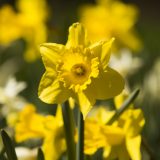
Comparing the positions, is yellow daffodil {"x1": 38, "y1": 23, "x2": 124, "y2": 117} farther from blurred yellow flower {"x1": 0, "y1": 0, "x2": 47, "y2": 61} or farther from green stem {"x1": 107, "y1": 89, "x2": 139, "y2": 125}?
blurred yellow flower {"x1": 0, "y1": 0, "x2": 47, "y2": 61}

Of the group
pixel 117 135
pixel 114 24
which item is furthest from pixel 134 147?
pixel 114 24

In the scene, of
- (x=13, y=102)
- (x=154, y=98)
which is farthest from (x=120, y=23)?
(x=13, y=102)

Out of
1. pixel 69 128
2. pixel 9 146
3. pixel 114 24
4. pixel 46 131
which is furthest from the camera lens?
pixel 114 24

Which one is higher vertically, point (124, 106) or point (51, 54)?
point (51, 54)

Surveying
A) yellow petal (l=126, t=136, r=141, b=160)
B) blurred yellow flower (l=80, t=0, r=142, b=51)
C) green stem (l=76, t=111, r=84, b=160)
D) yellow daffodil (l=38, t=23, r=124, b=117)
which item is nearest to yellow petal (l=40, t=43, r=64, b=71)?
yellow daffodil (l=38, t=23, r=124, b=117)

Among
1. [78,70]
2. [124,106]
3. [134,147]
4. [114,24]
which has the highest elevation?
[78,70]

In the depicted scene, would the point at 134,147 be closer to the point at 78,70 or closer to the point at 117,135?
the point at 117,135

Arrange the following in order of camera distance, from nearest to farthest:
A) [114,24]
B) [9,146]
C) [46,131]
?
[9,146], [46,131], [114,24]

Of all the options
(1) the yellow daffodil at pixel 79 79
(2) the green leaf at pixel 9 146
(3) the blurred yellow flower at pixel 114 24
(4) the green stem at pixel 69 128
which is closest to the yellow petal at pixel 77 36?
(1) the yellow daffodil at pixel 79 79
